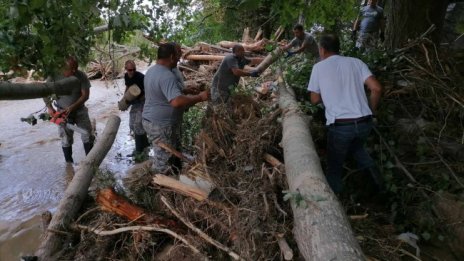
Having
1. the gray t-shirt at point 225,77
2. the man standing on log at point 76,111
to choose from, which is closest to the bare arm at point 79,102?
the man standing on log at point 76,111

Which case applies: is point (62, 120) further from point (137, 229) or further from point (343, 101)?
point (343, 101)

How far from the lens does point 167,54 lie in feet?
13.9

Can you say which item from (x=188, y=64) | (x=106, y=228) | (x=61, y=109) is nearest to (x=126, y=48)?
(x=188, y=64)

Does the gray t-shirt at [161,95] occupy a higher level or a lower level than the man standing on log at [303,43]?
lower

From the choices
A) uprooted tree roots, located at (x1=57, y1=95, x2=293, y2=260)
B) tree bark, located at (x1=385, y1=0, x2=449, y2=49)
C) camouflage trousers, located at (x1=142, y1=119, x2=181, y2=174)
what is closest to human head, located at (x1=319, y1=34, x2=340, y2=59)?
uprooted tree roots, located at (x1=57, y1=95, x2=293, y2=260)

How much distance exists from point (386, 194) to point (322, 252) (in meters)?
2.13

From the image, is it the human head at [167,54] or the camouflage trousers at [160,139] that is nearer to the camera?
the human head at [167,54]

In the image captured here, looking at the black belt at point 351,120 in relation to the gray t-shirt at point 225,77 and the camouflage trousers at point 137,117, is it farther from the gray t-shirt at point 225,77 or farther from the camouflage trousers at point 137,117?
the camouflage trousers at point 137,117

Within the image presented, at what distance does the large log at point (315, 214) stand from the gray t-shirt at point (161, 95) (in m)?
1.51

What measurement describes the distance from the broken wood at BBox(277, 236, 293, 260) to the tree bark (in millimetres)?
4079

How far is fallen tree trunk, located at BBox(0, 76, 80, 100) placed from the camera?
123 cm

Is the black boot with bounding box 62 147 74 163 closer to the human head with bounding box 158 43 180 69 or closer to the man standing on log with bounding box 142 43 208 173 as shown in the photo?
the man standing on log with bounding box 142 43 208 173

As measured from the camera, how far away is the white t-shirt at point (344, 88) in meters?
3.48

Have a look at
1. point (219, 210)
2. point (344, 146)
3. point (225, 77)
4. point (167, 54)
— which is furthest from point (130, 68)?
point (344, 146)
